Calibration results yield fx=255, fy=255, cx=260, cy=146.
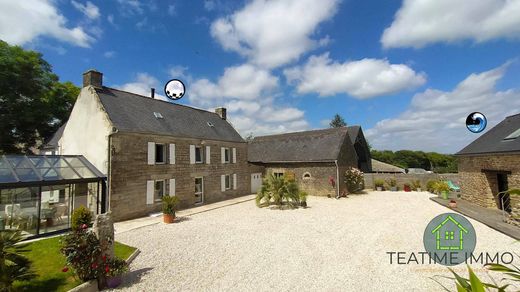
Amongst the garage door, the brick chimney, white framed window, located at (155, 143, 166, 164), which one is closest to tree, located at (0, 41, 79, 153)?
the brick chimney

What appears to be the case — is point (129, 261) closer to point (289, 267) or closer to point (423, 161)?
point (289, 267)

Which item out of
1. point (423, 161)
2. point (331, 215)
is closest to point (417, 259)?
point (331, 215)

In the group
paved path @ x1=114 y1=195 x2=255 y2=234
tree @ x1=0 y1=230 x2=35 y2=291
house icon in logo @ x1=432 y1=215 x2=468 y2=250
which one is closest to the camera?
tree @ x1=0 y1=230 x2=35 y2=291

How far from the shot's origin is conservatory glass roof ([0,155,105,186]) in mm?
9562

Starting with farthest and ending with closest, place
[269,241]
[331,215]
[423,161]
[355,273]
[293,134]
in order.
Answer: [423,161] → [293,134] → [331,215] → [269,241] → [355,273]

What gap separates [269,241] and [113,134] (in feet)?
28.5

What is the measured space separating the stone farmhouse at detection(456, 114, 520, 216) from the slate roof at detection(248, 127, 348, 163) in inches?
310

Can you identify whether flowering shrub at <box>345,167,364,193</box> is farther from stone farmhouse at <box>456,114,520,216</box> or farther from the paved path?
the paved path

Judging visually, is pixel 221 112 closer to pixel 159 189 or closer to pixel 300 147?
pixel 300 147

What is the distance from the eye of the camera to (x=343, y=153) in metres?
20.9

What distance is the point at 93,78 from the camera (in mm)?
13672

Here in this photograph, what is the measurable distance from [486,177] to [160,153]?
689 inches

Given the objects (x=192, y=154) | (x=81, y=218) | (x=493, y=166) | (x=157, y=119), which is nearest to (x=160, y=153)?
(x=192, y=154)

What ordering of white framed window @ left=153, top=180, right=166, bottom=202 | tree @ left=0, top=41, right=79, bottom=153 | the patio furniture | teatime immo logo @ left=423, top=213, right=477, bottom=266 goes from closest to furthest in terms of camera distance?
teatime immo logo @ left=423, top=213, right=477, bottom=266
white framed window @ left=153, top=180, right=166, bottom=202
tree @ left=0, top=41, right=79, bottom=153
the patio furniture
